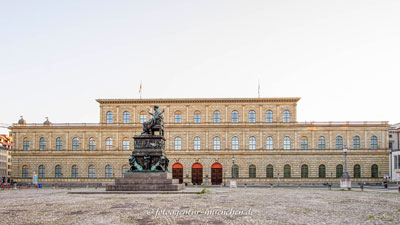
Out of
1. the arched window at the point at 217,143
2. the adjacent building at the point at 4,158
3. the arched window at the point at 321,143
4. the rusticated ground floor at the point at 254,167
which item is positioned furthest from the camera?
the adjacent building at the point at 4,158

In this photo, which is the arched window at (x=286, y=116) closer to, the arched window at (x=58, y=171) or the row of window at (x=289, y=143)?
the row of window at (x=289, y=143)

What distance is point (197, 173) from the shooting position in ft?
189

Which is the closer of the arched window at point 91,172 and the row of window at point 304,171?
the row of window at point 304,171

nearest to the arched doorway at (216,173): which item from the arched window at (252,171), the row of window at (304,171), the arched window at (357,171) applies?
the row of window at (304,171)

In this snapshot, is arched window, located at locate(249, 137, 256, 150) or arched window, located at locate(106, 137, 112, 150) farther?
arched window, located at locate(106, 137, 112, 150)

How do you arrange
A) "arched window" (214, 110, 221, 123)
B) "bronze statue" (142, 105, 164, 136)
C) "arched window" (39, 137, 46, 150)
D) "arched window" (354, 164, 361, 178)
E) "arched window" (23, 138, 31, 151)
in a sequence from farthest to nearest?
"arched window" (23, 138, 31, 151), "arched window" (39, 137, 46, 150), "arched window" (214, 110, 221, 123), "arched window" (354, 164, 361, 178), "bronze statue" (142, 105, 164, 136)

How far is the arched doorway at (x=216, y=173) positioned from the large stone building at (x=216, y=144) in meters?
0.14

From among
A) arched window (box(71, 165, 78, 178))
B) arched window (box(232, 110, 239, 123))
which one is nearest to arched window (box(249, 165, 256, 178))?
arched window (box(232, 110, 239, 123))

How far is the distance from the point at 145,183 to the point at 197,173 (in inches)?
1217

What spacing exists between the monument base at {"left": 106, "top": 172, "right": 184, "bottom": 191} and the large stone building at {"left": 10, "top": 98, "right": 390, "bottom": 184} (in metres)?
29.0

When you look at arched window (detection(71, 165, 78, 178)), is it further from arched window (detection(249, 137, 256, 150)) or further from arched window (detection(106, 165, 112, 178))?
arched window (detection(249, 137, 256, 150))

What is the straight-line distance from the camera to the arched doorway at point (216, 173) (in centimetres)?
5691

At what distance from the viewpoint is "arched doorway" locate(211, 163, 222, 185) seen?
56906 mm

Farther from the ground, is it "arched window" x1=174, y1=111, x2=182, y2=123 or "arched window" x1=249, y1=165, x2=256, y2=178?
"arched window" x1=174, y1=111, x2=182, y2=123
